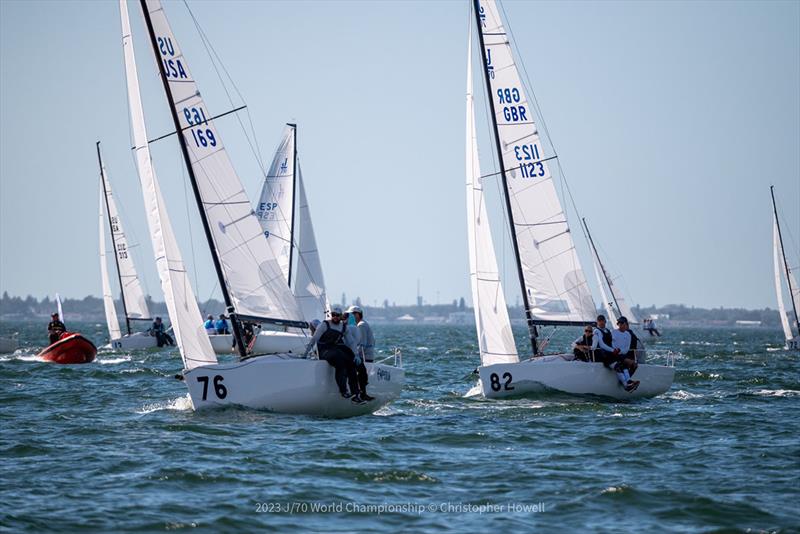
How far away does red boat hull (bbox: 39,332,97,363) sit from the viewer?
32.6m

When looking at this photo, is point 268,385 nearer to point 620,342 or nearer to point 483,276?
point 483,276

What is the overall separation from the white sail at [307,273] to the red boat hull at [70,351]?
22.5 ft

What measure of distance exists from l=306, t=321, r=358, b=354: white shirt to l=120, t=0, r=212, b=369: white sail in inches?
65.7

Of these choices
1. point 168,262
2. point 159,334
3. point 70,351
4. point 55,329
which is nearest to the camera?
point 168,262

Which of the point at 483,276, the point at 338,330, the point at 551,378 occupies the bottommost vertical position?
the point at 551,378

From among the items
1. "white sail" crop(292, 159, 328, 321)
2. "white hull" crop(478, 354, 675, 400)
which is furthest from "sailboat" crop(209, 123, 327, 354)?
"white hull" crop(478, 354, 675, 400)

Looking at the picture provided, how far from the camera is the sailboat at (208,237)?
1809 cm

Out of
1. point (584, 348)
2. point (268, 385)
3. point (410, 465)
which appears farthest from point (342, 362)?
point (584, 348)

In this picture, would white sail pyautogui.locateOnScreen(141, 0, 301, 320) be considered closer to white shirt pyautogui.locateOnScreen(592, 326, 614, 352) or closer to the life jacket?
the life jacket

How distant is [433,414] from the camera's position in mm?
18781

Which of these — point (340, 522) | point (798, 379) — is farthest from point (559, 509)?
point (798, 379)

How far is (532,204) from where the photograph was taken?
2331 centimetres

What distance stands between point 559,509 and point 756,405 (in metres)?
10.5

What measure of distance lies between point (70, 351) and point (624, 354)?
18012mm
